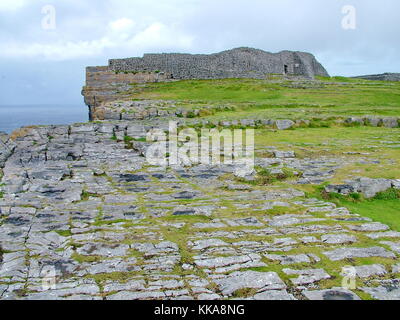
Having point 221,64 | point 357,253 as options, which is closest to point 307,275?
point 357,253

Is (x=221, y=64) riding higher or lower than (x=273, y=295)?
higher

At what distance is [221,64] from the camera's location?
40.9 metres

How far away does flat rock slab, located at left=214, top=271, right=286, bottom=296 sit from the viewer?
5.48m

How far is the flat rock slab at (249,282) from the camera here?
5.48 meters

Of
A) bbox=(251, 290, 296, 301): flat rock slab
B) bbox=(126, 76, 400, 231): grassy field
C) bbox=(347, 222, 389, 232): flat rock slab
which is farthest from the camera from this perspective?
bbox=(126, 76, 400, 231): grassy field

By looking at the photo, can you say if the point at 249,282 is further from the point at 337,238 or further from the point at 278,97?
the point at 278,97

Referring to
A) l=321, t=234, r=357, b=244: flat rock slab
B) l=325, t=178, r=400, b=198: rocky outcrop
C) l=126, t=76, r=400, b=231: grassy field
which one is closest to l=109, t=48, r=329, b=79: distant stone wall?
l=126, t=76, r=400, b=231: grassy field

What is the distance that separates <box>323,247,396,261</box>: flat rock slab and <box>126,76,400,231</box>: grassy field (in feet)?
4.57

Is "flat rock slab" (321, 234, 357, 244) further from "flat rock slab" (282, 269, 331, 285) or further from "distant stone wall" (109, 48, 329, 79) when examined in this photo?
"distant stone wall" (109, 48, 329, 79)

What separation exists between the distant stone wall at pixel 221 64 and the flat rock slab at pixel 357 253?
32.8m

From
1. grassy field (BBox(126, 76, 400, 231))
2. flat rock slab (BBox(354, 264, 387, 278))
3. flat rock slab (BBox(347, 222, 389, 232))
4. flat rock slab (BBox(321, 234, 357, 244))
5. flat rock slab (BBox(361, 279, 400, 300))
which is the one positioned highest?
grassy field (BBox(126, 76, 400, 231))

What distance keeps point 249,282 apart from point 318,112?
61.0ft

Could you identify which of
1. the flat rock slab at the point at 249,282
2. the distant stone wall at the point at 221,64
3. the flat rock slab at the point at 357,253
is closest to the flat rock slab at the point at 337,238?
the flat rock slab at the point at 357,253

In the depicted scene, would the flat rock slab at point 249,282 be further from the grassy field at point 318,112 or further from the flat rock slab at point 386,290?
the grassy field at point 318,112
